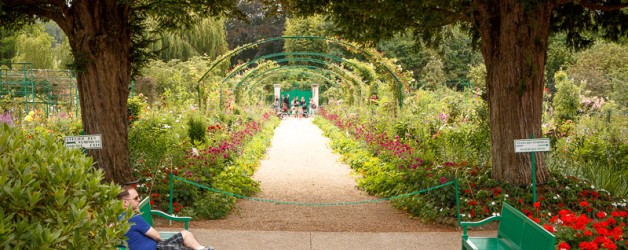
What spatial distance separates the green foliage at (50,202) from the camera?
7.50 feet

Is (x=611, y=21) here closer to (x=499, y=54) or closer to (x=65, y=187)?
(x=499, y=54)

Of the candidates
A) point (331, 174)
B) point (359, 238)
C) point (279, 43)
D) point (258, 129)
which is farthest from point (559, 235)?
point (279, 43)

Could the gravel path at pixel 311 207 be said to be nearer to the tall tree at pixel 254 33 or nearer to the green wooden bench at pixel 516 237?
the green wooden bench at pixel 516 237

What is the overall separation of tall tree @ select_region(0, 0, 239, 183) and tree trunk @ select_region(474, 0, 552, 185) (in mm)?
3251

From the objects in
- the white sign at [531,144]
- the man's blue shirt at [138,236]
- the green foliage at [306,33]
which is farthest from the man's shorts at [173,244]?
the green foliage at [306,33]

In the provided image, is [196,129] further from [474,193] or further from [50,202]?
[50,202]

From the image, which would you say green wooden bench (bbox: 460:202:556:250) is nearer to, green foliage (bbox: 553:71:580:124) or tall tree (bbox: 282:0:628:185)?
tall tree (bbox: 282:0:628:185)

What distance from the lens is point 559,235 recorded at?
14.2ft

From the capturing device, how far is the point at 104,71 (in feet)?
23.7

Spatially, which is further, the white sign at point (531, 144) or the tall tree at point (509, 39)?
the tall tree at point (509, 39)

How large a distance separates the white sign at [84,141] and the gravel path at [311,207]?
4.54ft

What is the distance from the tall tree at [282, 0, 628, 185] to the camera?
7254 mm

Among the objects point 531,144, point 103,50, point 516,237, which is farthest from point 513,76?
point 103,50

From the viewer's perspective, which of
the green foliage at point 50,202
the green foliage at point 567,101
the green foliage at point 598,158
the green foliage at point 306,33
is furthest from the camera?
the green foliage at point 306,33
